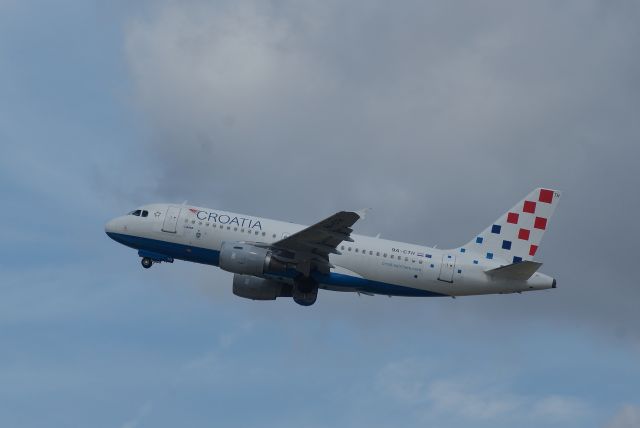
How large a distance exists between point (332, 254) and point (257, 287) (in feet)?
19.4

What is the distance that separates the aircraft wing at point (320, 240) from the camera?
56.1 m

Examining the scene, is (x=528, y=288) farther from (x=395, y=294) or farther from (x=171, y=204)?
(x=171, y=204)

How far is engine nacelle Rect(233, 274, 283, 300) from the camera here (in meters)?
63.7

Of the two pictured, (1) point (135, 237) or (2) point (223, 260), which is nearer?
(2) point (223, 260)

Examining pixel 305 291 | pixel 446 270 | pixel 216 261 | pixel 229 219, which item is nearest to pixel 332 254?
pixel 305 291

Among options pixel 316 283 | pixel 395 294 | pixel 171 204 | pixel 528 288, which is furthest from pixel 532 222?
pixel 171 204

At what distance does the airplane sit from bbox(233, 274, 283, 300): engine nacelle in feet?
0.20

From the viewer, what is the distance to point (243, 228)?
61.5 meters

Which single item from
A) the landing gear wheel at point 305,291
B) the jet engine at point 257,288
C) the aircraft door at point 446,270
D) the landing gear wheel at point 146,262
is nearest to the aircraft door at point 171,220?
the landing gear wheel at point 146,262

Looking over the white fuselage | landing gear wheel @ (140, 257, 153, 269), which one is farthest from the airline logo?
landing gear wheel @ (140, 257, 153, 269)

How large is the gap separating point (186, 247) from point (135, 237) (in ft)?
12.1

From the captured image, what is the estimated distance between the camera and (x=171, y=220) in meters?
62.4

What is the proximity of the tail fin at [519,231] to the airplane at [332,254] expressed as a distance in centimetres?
6

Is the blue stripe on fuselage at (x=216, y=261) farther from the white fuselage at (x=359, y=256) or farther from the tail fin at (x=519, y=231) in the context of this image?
the tail fin at (x=519, y=231)
